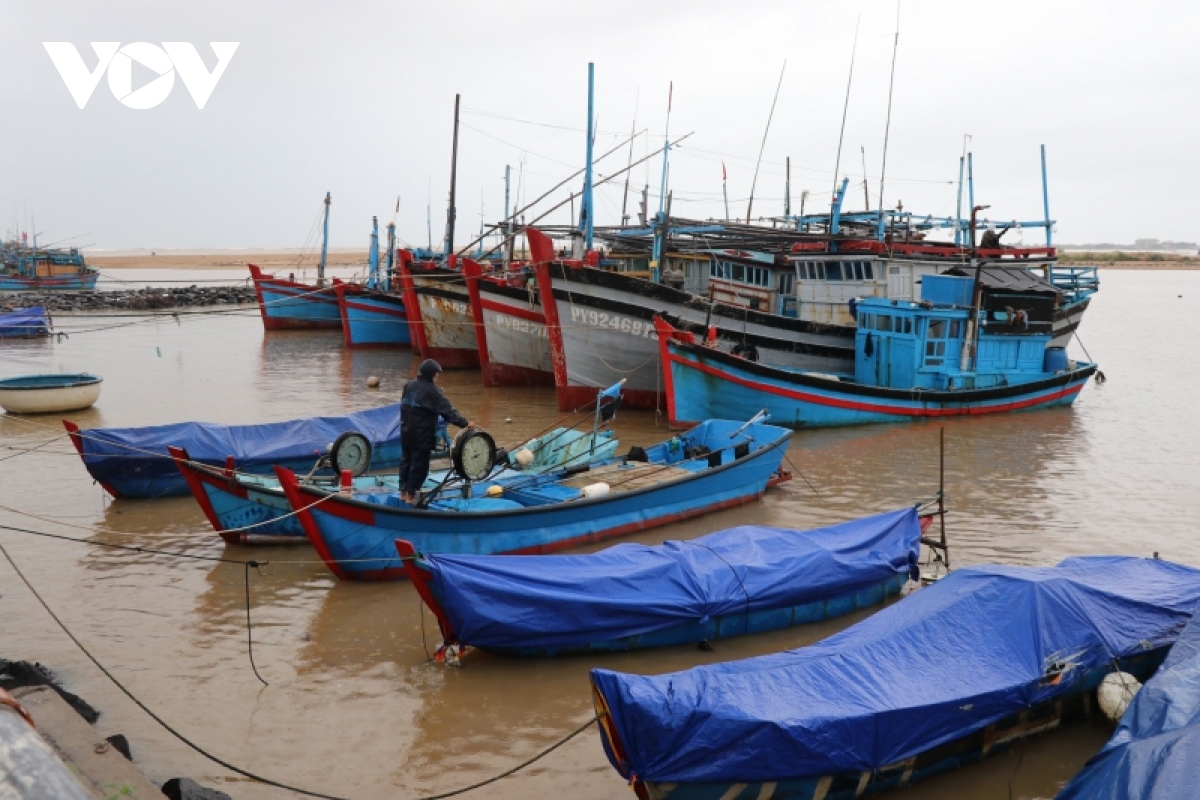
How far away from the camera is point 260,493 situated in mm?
11562

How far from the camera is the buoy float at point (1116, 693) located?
24.4 feet

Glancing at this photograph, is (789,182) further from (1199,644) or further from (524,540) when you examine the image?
(1199,644)

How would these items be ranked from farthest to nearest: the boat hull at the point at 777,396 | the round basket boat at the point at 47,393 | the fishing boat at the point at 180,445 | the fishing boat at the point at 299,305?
the fishing boat at the point at 299,305
the round basket boat at the point at 47,393
the boat hull at the point at 777,396
the fishing boat at the point at 180,445

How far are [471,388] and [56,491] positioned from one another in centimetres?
1353

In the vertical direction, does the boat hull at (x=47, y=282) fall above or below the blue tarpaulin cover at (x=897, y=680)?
above

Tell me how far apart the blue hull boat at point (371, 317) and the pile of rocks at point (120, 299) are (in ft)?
57.6

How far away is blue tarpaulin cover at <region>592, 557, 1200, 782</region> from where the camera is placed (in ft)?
19.1

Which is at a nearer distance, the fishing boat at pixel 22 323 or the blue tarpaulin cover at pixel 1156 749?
the blue tarpaulin cover at pixel 1156 749

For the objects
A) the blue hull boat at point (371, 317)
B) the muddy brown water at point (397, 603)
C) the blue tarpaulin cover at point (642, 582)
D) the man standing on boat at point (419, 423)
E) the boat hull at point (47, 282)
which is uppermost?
the boat hull at point (47, 282)

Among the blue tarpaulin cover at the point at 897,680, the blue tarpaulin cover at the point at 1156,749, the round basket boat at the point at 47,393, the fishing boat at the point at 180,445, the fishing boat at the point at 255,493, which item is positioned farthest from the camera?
the round basket boat at the point at 47,393

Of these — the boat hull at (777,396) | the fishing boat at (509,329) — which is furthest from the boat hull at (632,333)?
the fishing boat at (509,329)

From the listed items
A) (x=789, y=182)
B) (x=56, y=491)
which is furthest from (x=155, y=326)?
(x=56, y=491)

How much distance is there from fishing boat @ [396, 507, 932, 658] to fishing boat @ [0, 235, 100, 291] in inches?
2058

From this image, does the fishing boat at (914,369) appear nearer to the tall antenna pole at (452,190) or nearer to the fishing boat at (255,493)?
the fishing boat at (255,493)
